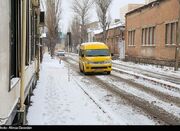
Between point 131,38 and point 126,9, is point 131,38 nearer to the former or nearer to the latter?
point 131,38

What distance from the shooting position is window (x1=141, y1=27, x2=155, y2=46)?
1681 inches

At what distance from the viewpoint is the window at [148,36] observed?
4269 cm

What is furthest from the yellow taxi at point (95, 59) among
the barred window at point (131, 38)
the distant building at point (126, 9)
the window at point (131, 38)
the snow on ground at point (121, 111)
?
the distant building at point (126, 9)

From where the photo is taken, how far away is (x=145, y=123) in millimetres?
9680

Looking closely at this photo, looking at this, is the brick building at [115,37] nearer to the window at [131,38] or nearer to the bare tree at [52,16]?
the window at [131,38]

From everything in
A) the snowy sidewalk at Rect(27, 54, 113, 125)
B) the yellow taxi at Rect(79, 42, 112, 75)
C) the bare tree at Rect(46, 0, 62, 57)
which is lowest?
the snowy sidewalk at Rect(27, 54, 113, 125)

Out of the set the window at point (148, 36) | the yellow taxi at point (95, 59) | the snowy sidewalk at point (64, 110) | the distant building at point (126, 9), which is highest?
the distant building at point (126, 9)

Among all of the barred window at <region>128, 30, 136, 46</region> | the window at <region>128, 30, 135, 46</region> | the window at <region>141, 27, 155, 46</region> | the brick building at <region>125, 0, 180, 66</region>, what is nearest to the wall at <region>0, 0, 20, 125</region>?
the brick building at <region>125, 0, 180, 66</region>

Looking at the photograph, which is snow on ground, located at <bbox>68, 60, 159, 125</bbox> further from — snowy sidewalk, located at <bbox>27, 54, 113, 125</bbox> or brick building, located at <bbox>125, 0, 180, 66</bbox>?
brick building, located at <bbox>125, 0, 180, 66</bbox>

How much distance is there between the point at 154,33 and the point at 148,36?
2517mm

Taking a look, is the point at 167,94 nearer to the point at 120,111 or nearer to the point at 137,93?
the point at 137,93

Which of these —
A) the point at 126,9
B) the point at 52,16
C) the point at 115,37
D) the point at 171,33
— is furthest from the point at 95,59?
the point at 126,9

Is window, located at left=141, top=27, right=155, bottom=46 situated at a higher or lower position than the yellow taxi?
higher

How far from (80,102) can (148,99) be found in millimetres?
2654
